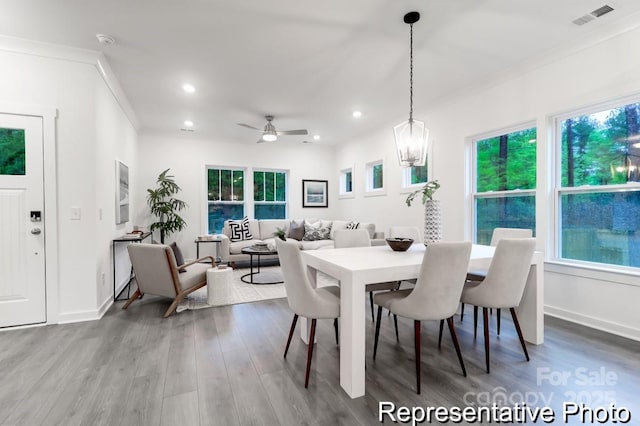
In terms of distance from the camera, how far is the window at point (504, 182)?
3.49m

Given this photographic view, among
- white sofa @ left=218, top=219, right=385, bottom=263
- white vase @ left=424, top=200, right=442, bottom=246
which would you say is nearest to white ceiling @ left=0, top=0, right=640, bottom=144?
white vase @ left=424, top=200, right=442, bottom=246

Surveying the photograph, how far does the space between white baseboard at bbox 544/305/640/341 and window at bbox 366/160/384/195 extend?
3273 mm

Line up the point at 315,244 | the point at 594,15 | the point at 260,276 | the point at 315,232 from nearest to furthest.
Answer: the point at 594,15
the point at 260,276
the point at 315,244
the point at 315,232

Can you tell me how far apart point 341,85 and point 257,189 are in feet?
12.6

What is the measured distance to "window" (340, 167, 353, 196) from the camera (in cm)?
719

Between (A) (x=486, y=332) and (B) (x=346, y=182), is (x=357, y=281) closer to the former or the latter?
(A) (x=486, y=332)

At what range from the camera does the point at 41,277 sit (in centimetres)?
292

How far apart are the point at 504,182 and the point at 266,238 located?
4675 mm

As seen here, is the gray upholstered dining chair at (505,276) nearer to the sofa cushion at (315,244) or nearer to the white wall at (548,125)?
the white wall at (548,125)

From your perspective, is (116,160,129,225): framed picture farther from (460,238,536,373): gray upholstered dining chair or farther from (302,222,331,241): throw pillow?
(460,238,536,373): gray upholstered dining chair

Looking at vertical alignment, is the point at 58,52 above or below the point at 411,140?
above

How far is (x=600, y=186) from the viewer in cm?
286

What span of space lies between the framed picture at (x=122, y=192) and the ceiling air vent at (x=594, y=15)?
526 cm

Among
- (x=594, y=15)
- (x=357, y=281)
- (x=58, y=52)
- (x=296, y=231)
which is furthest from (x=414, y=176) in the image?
(x=58, y=52)
